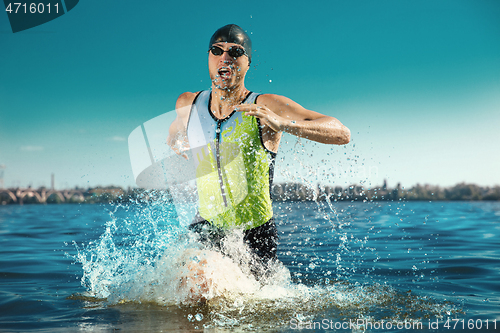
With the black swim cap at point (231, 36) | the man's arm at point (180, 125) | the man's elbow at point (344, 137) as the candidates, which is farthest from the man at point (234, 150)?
the man's elbow at point (344, 137)

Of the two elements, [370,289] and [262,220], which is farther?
[370,289]

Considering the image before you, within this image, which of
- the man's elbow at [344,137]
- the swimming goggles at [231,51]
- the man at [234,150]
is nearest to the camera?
the man's elbow at [344,137]

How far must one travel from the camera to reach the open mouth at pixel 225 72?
381cm

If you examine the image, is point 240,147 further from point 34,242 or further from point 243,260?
point 34,242

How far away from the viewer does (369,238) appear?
33.8 feet

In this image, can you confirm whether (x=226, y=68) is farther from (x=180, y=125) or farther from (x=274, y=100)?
(x=180, y=125)

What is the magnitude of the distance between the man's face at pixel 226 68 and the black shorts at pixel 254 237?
1.51 metres

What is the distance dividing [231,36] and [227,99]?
26.1 inches

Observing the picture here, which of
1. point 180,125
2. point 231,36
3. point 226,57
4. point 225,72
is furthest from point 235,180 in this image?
point 231,36

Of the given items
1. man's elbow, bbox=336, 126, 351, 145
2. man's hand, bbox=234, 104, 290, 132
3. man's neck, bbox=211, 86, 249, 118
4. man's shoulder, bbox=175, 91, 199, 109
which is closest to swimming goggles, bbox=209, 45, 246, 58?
man's neck, bbox=211, 86, 249, 118

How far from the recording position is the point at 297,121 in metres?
3.35

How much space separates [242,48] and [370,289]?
10.6 feet

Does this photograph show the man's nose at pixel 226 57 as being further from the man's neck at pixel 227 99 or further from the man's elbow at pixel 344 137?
the man's elbow at pixel 344 137

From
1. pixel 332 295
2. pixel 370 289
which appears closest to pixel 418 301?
pixel 370 289
